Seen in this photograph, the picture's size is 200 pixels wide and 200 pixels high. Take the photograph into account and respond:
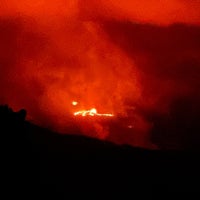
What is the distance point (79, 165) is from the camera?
25.5 m

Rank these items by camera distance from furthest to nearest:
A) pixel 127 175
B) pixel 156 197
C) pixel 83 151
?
pixel 83 151
pixel 127 175
pixel 156 197

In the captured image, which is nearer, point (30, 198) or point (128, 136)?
point (30, 198)

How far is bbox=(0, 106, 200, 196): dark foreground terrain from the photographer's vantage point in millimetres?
16625

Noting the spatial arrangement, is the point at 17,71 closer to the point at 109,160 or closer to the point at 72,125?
the point at 72,125

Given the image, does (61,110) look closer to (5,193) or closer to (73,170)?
(73,170)

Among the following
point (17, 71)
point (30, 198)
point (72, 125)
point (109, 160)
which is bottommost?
point (30, 198)

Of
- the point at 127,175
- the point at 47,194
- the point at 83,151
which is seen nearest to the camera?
the point at 47,194

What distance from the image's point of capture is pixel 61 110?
1602 inches

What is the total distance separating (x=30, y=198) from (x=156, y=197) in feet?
28.4

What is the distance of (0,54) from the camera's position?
41094 mm

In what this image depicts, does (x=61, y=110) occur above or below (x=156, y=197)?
above

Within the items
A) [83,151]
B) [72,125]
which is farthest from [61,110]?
[83,151]

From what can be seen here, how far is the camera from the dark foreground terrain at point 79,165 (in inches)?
655

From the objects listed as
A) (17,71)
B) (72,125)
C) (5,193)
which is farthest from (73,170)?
(17,71)
